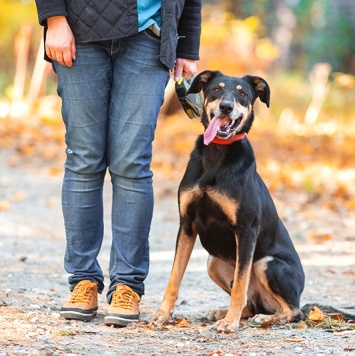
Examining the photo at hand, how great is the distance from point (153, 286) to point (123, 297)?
5.01 feet

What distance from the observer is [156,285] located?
5809 mm

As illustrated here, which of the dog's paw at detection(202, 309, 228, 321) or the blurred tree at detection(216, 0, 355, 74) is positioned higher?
the blurred tree at detection(216, 0, 355, 74)

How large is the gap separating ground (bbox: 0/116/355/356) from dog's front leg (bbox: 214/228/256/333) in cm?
8

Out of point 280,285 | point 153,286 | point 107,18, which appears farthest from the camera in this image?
point 153,286

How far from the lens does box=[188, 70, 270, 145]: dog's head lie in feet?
14.0

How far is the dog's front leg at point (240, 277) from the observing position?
13.9ft

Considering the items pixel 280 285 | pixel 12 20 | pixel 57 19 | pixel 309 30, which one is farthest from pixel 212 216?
pixel 309 30

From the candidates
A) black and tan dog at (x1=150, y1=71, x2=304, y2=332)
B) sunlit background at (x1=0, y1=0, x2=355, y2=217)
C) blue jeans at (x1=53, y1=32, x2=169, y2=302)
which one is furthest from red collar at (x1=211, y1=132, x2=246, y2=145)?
sunlit background at (x1=0, y1=0, x2=355, y2=217)

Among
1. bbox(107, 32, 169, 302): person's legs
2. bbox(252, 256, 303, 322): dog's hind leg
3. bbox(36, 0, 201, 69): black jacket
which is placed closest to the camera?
bbox(36, 0, 201, 69): black jacket

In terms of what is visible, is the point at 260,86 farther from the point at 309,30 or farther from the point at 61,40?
the point at 309,30

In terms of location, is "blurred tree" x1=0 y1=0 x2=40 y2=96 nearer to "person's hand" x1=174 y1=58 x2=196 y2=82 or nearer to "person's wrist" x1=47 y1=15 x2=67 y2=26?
"person's hand" x1=174 y1=58 x2=196 y2=82

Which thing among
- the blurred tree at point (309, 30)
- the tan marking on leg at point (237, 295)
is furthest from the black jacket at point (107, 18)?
the blurred tree at point (309, 30)

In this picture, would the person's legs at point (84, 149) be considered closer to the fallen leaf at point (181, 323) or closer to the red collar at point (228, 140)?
the fallen leaf at point (181, 323)

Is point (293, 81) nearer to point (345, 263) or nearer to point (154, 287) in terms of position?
point (345, 263)
